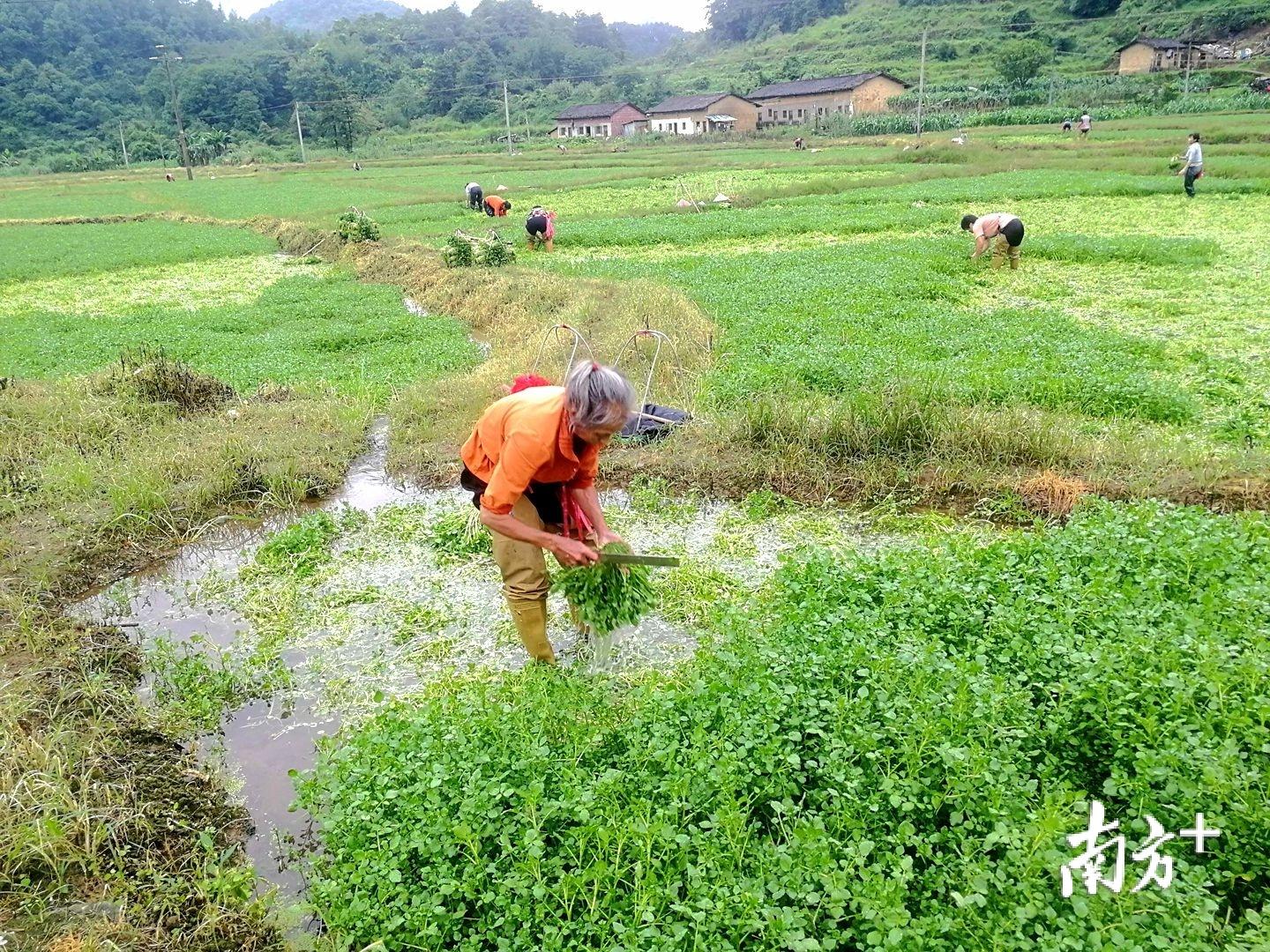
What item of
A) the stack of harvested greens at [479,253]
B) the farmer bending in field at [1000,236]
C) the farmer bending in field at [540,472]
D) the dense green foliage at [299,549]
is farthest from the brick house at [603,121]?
the farmer bending in field at [540,472]

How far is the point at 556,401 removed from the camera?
416cm

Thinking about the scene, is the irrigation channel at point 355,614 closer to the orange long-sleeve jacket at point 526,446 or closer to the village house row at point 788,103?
the orange long-sleeve jacket at point 526,446

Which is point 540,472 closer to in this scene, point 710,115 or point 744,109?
point 710,115

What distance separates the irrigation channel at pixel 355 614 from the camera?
4.85 m

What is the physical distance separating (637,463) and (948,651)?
417cm

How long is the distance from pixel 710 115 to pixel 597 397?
6868cm

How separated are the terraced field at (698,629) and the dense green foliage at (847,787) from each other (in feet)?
0.07

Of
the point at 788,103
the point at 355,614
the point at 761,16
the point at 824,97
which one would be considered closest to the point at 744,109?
the point at 788,103

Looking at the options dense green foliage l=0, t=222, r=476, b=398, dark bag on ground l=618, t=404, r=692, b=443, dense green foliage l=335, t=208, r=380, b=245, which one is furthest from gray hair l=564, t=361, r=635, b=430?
dense green foliage l=335, t=208, r=380, b=245

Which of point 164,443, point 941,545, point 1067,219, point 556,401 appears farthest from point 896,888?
point 1067,219

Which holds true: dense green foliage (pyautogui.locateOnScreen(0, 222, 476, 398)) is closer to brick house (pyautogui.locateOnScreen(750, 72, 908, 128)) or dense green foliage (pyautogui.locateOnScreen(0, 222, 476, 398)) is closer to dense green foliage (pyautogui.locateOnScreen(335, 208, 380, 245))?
dense green foliage (pyautogui.locateOnScreen(335, 208, 380, 245))

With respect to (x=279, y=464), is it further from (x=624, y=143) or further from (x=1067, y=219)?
(x=624, y=143)

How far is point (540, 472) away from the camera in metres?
4.45

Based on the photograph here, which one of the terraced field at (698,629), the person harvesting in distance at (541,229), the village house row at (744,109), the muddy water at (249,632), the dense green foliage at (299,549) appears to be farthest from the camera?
the village house row at (744,109)
